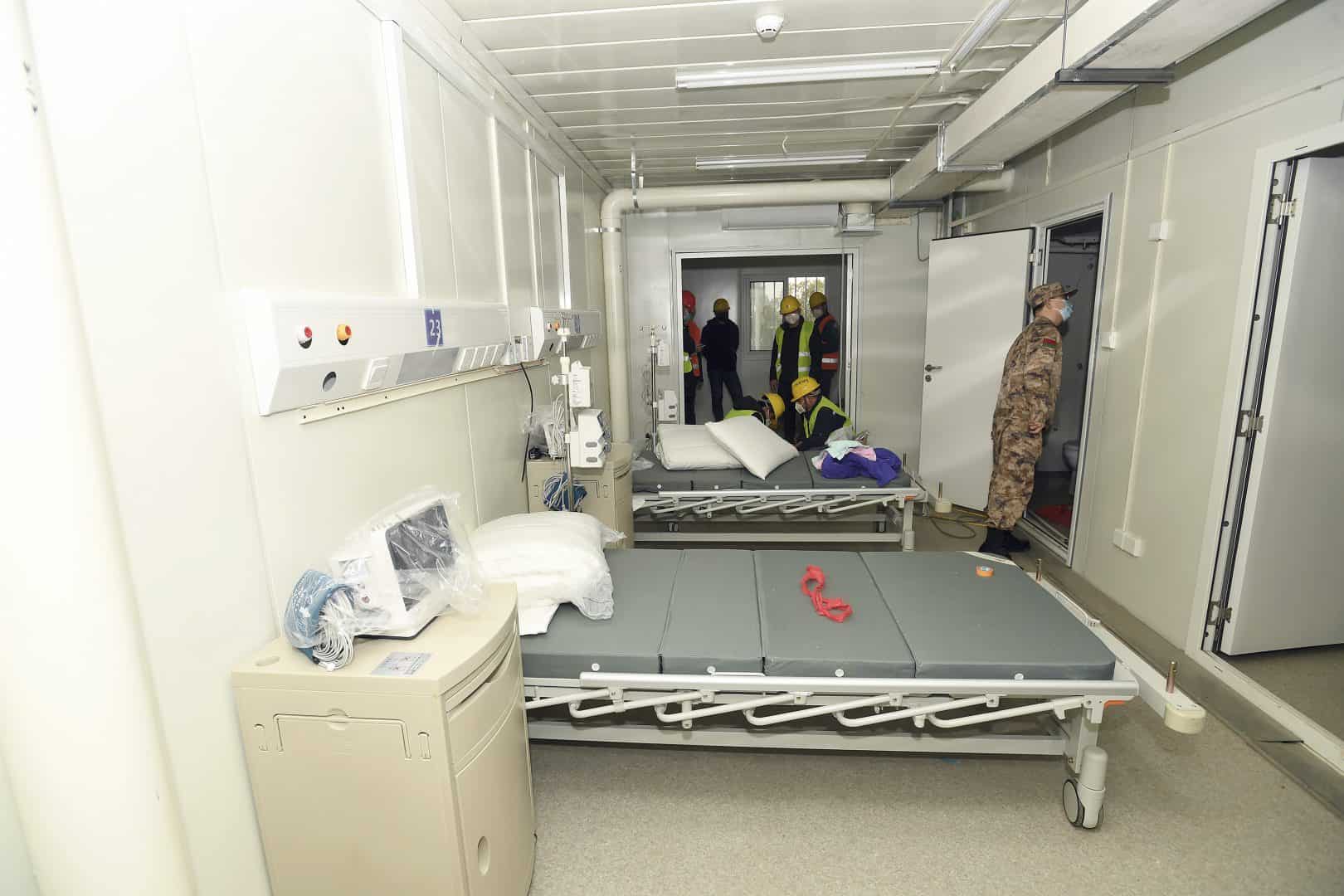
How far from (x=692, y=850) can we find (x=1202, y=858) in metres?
1.47

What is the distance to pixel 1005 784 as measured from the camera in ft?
7.17

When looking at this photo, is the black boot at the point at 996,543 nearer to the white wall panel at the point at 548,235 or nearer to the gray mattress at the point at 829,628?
the gray mattress at the point at 829,628

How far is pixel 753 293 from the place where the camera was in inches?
318

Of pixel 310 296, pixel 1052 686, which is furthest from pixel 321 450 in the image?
pixel 1052 686

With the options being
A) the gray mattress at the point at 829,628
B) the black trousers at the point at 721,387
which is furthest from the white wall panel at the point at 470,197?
the black trousers at the point at 721,387

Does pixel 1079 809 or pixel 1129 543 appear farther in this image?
pixel 1129 543

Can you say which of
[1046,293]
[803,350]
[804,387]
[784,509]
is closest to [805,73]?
[1046,293]

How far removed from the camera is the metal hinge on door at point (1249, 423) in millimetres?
2619

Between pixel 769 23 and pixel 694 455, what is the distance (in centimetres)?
240

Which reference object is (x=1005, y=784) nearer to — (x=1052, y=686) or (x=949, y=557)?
(x=1052, y=686)

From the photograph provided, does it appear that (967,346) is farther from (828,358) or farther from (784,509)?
(784,509)

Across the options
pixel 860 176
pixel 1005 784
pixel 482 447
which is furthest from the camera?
pixel 860 176

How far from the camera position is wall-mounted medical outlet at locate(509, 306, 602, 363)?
3.09 m

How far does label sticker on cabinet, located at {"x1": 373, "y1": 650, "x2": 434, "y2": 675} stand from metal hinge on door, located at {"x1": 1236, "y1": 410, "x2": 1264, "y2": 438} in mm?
3173
